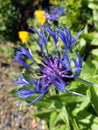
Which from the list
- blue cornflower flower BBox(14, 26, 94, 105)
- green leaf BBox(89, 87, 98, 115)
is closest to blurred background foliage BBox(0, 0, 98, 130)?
green leaf BBox(89, 87, 98, 115)

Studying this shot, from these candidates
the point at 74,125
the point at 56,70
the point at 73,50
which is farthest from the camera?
the point at 73,50

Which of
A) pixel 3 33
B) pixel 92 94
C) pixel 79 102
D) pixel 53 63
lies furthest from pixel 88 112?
pixel 3 33

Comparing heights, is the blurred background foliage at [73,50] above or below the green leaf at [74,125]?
above

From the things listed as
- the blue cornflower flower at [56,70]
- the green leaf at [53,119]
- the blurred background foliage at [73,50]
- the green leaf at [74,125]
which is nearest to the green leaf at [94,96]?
the blurred background foliage at [73,50]

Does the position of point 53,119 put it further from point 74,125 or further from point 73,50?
point 73,50

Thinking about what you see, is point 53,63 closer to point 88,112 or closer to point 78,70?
point 78,70

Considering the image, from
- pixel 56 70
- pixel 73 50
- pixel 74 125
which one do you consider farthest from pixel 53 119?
pixel 56 70

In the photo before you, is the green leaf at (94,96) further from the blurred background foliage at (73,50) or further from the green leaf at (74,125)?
the green leaf at (74,125)

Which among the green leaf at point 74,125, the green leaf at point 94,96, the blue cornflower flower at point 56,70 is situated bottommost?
the green leaf at point 74,125
